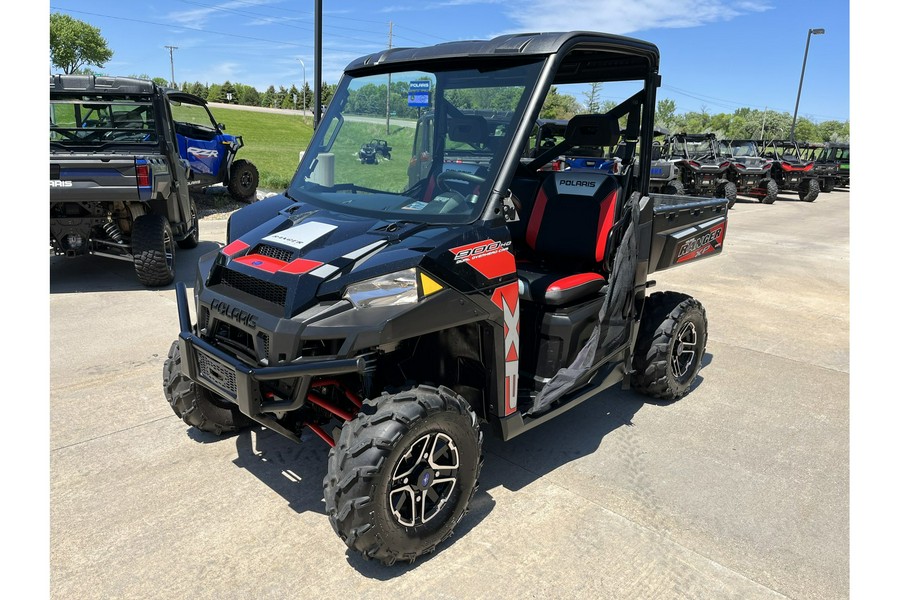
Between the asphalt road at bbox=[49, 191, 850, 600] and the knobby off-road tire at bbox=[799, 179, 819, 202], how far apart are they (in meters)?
19.8

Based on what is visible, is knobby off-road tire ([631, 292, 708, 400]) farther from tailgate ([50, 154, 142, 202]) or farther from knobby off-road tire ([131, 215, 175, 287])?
tailgate ([50, 154, 142, 202])

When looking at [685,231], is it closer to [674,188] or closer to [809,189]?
[674,188]

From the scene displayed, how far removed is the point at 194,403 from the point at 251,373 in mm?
1126

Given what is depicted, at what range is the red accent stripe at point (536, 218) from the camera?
14.1ft

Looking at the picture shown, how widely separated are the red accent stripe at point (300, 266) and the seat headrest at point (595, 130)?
182cm

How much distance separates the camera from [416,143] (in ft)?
11.2

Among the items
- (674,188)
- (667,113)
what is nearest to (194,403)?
(674,188)

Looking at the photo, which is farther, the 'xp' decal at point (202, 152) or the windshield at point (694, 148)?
the windshield at point (694, 148)

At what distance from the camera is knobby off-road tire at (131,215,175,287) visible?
697 cm

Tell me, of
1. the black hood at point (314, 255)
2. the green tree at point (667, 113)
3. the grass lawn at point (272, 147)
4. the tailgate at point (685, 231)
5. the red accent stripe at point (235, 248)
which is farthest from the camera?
the green tree at point (667, 113)

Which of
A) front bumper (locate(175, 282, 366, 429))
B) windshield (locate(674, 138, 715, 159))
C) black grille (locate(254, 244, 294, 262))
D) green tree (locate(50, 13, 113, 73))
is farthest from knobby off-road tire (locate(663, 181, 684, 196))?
green tree (locate(50, 13, 113, 73))

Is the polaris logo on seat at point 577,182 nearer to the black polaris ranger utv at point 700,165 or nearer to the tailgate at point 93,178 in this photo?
the tailgate at point 93,178

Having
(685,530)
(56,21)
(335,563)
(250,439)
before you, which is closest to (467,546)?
(335,563)

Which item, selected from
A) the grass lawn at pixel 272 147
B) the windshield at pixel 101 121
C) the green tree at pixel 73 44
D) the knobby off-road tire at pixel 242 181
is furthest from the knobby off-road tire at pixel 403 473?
the green tree at pixel 73 44
